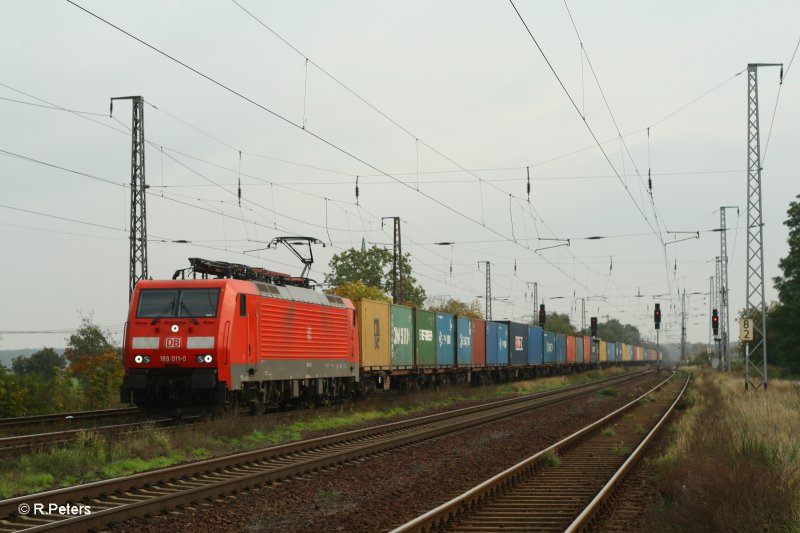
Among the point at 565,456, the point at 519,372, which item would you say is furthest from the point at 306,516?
the point at 519,372

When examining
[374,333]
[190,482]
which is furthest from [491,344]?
[190,482]

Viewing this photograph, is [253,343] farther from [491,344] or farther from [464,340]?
[491,344]

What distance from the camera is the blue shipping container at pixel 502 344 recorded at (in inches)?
1962

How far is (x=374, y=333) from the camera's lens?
103ft

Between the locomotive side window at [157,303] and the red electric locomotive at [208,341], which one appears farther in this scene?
the locomotive side window at [157,303]

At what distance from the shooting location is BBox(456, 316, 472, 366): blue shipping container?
139 feet

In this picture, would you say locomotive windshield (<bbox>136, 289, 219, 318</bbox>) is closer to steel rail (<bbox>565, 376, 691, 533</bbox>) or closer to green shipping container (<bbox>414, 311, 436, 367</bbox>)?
steel rail (<bbox>565, 376, 691, 533</bbox>)

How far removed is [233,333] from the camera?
20.2m

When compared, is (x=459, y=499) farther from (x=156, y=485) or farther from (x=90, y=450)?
(x=90, y=450)

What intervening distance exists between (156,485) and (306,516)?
9.03 ft

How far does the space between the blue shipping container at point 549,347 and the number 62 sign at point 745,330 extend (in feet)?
97.5

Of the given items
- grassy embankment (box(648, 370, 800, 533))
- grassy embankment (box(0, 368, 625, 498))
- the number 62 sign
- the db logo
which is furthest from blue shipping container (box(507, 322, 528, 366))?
the db logo

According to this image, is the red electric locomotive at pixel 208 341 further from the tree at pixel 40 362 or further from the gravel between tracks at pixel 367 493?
the tree at pixel 40 362

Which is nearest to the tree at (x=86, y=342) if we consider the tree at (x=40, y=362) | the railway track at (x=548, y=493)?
the tree at (x=40, y=362)
